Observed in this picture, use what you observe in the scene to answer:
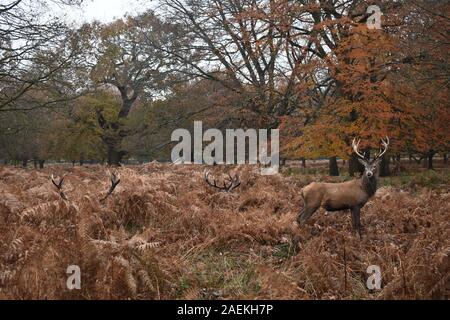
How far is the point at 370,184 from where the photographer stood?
7570 mm

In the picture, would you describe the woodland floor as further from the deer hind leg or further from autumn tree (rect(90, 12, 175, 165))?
autumn tree (rect(90, 12, 175, 165))

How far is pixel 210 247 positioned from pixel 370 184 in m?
3.13

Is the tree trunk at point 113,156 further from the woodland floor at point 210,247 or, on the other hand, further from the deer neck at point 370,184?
the deer neck at point 370,184

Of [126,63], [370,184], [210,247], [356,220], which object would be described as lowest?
[210,247]

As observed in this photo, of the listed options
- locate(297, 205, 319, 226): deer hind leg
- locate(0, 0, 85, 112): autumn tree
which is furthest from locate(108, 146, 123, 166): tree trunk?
locate(297, 205, 319, 226): deer hind leg

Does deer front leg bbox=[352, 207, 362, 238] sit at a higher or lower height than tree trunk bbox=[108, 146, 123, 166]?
lower

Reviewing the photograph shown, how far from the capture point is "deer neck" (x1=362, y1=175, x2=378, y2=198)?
7543 millimetres

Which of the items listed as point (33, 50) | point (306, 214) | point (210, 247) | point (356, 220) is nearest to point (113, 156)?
point (33, 50)

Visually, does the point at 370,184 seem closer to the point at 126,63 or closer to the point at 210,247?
the point at 210,247

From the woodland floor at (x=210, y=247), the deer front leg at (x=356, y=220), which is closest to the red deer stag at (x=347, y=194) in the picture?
the deer front leg at (x=356, y=220)

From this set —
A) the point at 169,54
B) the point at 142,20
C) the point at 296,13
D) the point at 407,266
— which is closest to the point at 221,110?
the point at 169,54

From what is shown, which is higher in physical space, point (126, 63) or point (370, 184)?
point (126, 63)

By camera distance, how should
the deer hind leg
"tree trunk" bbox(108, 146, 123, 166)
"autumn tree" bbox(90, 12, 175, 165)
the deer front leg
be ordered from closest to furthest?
the deer front leg
the deer hind leg
"autumn tree" bbox(90, 12, 175, 165)
"tree trunk" bbox(108, 146, 123, 166)

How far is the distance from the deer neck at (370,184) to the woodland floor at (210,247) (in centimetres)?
75
